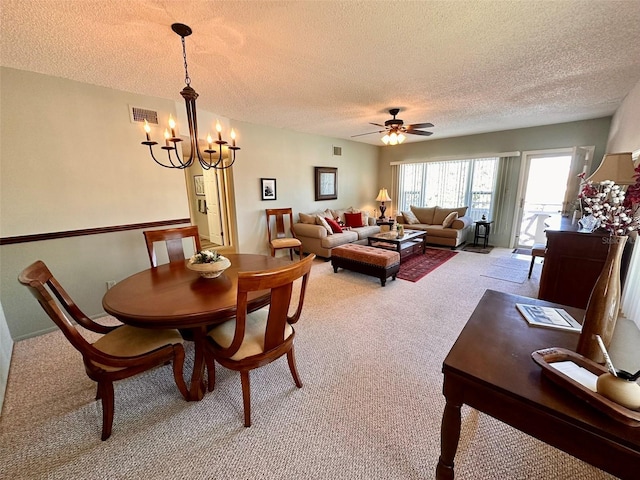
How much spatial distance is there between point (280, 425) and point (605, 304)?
5.43ft

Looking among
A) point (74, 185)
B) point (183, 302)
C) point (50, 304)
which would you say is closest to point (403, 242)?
point (183, 302)

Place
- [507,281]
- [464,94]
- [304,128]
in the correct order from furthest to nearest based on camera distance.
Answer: [304,128] < [507,281] < [464,94]

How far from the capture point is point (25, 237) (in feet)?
7.86

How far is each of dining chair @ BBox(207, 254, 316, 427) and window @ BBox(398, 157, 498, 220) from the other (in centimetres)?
594

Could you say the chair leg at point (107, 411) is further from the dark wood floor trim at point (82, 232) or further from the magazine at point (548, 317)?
the magazine at point (548, 317)

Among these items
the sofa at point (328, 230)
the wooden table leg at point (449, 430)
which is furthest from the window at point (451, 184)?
the wooden table leg at point (449, 430)

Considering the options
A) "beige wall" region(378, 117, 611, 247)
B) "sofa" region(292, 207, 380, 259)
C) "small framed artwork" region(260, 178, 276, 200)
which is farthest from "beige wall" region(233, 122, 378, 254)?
"beige wall" region(378, 117, 611, 247)

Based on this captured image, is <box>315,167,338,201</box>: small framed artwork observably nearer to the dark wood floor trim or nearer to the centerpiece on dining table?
the dark wood floor trim

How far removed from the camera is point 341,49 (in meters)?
2.06

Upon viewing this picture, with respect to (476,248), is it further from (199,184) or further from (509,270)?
(199,184)

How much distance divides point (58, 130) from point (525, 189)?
745cm

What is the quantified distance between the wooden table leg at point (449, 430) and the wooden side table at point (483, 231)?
5.50 metres

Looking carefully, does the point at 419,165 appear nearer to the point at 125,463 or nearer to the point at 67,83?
the point at 67,83

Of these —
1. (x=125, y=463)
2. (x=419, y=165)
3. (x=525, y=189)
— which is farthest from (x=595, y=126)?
(x=125, y=463)
